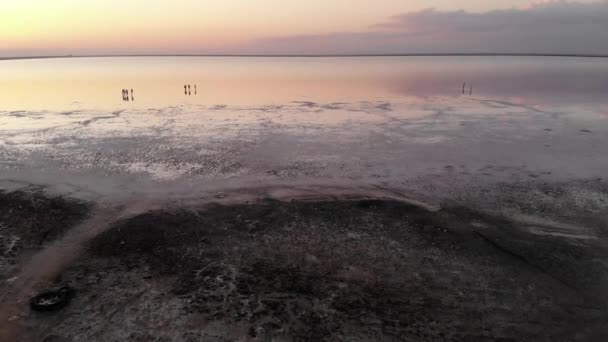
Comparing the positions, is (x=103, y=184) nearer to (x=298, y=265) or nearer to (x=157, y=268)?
(x=157, y=268)

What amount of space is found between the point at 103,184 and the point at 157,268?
27.5 ft

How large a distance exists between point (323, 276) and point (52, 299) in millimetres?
6315

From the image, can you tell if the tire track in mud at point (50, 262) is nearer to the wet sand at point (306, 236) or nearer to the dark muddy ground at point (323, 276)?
the wet sand at point (306, 236)

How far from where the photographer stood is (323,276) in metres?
10.6

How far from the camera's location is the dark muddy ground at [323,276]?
28.6 ft

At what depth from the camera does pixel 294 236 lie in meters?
12.8

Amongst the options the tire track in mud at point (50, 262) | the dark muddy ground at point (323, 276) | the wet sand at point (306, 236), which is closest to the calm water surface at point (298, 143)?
the wet sand at point (306, 236)

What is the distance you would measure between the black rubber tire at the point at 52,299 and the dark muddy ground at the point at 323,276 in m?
0.20

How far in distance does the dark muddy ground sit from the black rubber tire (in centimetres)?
20

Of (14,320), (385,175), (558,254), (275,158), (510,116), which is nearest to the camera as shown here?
(14,320)

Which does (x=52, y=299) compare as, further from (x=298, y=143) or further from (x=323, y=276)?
(x=298, y=143)

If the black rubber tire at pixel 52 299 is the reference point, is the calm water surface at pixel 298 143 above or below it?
above

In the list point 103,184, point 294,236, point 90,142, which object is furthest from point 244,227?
point 90,142

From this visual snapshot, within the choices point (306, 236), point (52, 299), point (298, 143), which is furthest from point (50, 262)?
point (298, 143)
